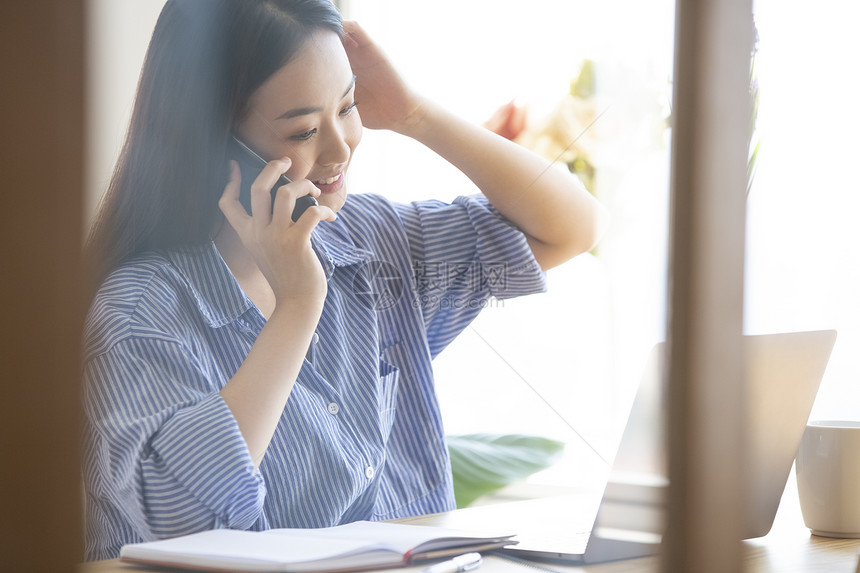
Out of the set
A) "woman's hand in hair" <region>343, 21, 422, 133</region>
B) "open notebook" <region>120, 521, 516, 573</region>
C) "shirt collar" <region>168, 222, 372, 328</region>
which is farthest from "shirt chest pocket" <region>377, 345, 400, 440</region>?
"open notebook" <region>120, 521, 516, 573</region>

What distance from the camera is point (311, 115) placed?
36.7 inches

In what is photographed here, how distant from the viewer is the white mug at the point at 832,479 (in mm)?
625

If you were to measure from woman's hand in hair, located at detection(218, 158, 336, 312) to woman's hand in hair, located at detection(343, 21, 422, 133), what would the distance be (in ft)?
0.57

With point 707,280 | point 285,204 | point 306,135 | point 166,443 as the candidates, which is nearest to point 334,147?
point 306,135

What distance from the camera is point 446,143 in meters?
1.03

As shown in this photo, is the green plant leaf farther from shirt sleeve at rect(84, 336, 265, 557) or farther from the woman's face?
shirt sleeve at rect(84, 336, 265, 557)

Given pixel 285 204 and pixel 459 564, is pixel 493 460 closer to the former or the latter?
pixel 285 204

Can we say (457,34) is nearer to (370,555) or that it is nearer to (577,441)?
(577,441)

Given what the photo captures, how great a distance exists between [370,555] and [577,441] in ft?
3.08

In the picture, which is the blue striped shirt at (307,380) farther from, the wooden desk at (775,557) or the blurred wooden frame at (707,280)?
the blurred wooden frame at (707,280)

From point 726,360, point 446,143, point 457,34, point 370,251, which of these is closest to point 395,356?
point 370,251

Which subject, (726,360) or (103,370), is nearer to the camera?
(726,360)

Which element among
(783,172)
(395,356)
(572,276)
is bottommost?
(395,356)

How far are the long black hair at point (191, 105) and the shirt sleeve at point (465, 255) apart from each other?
0.83 feet
